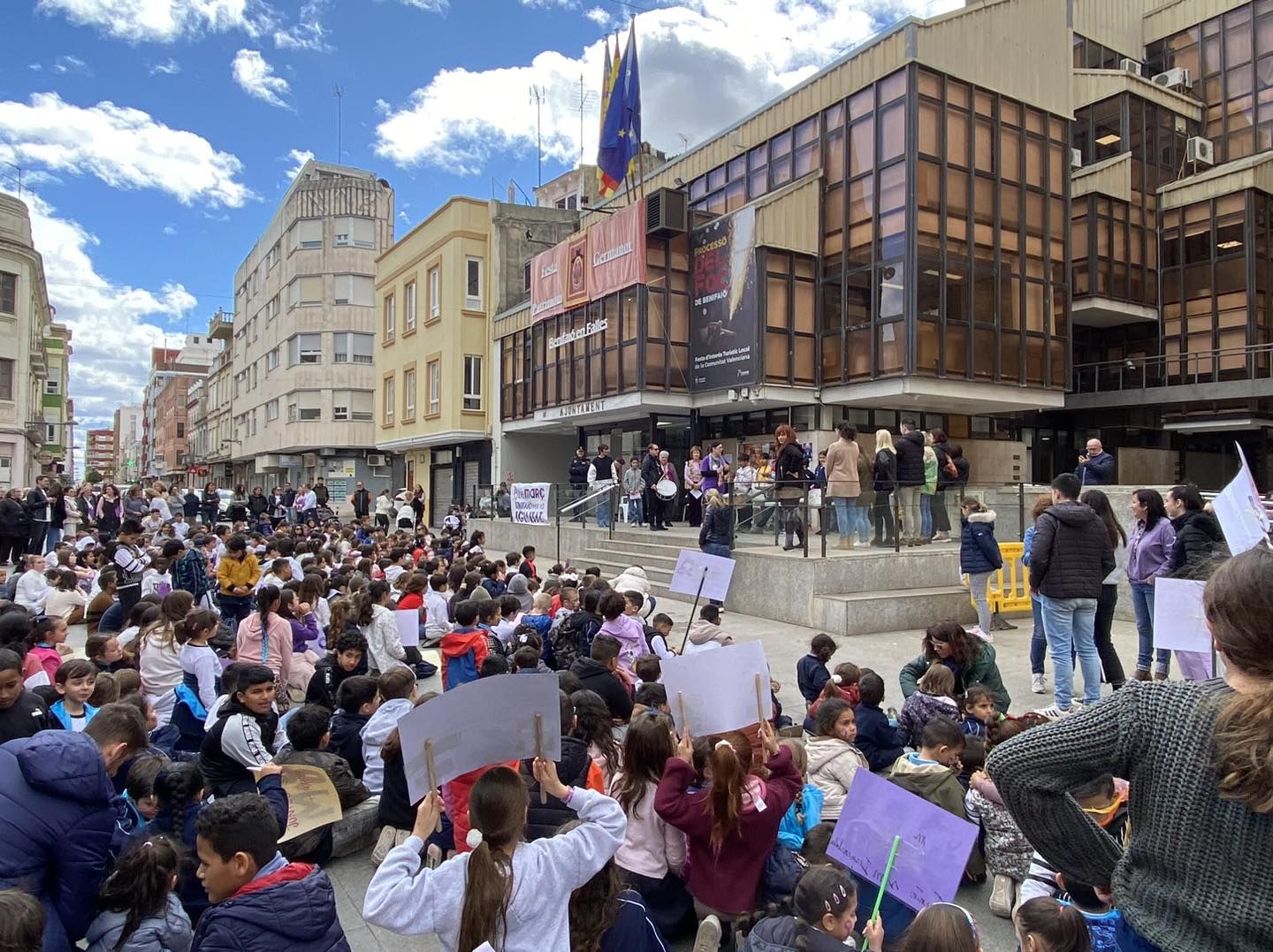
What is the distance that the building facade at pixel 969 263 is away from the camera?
18.7m

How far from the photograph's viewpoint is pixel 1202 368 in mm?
23812

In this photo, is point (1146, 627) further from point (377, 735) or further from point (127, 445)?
point (127, 445)

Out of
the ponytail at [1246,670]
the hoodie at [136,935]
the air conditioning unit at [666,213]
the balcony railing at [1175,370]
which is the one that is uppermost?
the air conditioning unit at [666,213]

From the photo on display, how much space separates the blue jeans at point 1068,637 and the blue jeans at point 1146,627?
3.56 ft

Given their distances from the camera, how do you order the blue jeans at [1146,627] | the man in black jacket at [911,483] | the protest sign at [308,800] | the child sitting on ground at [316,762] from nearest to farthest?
1. the protest sign at [308,800]
2. the child sitting on ground at [316,762]
3. the blue jeans at [1146,627]
4. the man in black jacket at [911,483]

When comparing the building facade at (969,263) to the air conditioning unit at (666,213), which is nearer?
the building facade at (969,263)

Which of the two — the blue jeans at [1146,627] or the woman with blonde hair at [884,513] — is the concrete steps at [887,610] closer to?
the woman with blonde hair at [884,513]

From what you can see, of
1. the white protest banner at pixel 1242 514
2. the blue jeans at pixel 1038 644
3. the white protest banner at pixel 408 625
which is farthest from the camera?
the white protest banner at pixel 408 625

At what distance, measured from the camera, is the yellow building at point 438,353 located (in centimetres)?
2958

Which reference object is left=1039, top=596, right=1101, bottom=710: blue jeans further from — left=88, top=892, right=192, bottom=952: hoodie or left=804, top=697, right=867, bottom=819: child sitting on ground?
left=88, top=892, right=192, bottom=952: hoodie

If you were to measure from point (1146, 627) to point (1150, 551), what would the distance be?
1.07m

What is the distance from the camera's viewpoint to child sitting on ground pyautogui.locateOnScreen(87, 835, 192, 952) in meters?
2.79

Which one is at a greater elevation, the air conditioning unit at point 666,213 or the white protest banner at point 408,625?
the air conditioning unit at point 666,213

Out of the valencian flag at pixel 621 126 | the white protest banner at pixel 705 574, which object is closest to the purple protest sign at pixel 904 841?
the white protest banner at pixel 705 574
